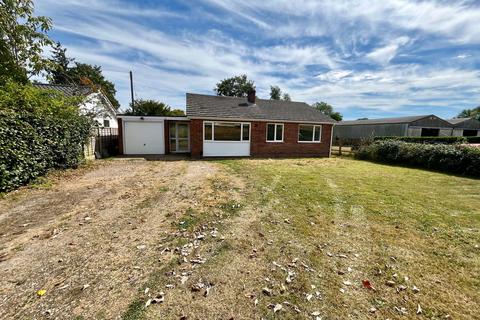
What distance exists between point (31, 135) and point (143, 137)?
26.4 ft

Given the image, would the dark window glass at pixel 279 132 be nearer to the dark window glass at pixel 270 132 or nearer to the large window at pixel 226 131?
the dark window glass at pixel 270 132

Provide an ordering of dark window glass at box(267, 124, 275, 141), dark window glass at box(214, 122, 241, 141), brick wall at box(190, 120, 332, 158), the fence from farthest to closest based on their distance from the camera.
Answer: dark window glass at box(267, 124, 275, 141) < dark window glass at box(214, 122, 241, 141) < brick wall at box(190, 120, 332, 158) < the fence

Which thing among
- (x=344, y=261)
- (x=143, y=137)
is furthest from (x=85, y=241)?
(x=143, y=137)

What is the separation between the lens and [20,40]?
342 inches

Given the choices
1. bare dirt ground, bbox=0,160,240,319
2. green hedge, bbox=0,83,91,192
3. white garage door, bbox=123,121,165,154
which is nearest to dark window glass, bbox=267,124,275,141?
white garage door, bbox=123,121,165,154

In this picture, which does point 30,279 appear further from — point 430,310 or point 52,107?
point 52,107

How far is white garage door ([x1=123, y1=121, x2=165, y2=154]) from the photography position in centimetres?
1414

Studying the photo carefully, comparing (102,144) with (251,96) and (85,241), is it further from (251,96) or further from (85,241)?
(85,241)

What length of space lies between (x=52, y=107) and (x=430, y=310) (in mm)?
10631

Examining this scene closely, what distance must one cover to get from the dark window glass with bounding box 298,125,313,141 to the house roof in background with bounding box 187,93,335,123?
1.93ft

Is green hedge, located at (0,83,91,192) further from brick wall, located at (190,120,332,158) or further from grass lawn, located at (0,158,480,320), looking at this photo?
brick wall, located at (190,120,332,158)

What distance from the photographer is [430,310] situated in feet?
7.84

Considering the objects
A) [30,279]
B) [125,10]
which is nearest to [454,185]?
[30,279]

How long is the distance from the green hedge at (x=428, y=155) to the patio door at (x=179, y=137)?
488 inches
